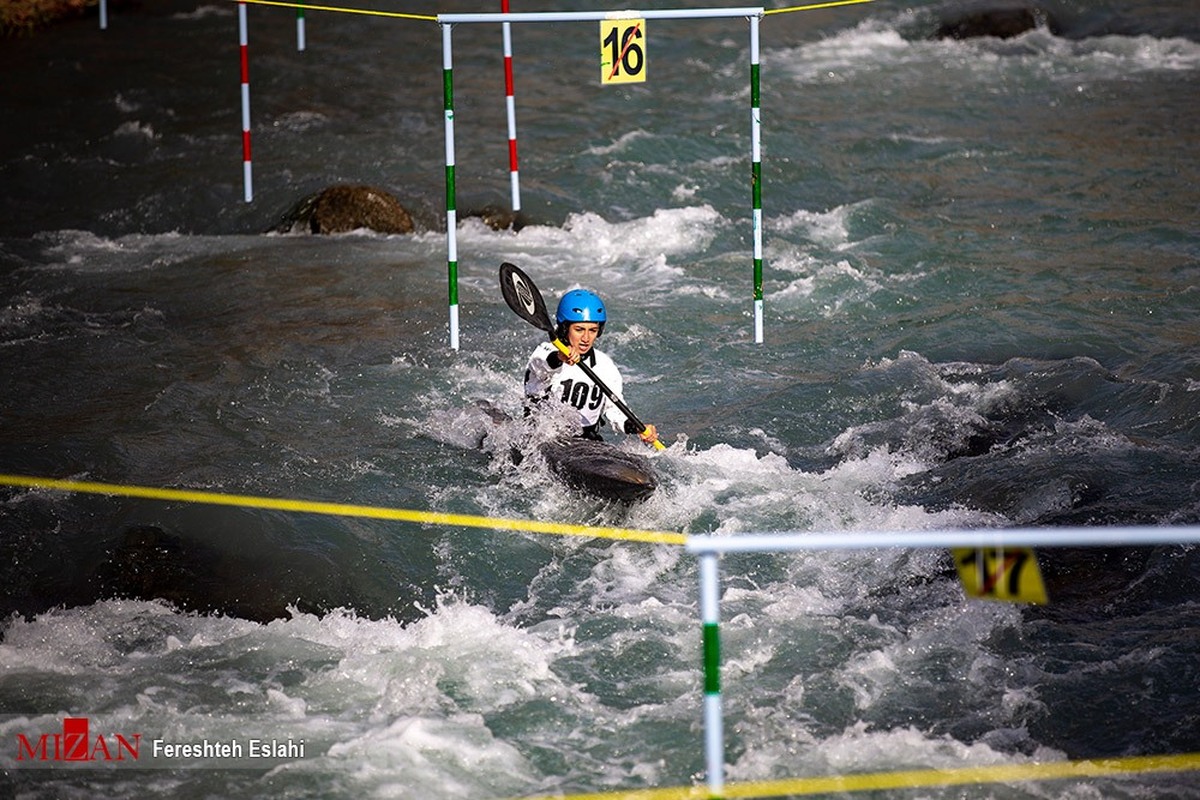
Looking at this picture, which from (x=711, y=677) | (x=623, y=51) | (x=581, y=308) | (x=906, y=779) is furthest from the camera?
(x=623, y=51)

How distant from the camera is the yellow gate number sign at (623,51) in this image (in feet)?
24.3

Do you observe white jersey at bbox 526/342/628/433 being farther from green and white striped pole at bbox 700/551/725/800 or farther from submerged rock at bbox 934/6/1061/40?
submerged rock at bbox 934/6/1061/40

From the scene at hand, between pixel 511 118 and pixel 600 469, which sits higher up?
pixel 511 118

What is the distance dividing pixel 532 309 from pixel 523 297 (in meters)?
0.09

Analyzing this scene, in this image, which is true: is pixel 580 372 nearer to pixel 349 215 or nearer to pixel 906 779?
pixel 906 779

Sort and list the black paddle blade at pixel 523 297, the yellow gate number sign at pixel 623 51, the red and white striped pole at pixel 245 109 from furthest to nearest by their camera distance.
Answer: the red and white striped pole at pixel 245 109
the yellow gate number sign at pixel 623 51
the black paddle blade at pixel 523 297

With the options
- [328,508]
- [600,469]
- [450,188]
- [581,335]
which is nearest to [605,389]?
[581,335]

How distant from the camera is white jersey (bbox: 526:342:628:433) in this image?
6203mm

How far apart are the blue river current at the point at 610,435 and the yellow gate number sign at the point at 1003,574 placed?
129 centimetres

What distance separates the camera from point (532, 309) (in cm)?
669

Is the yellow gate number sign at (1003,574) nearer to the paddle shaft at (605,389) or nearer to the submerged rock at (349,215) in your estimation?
the paddle shaft at (605,389)

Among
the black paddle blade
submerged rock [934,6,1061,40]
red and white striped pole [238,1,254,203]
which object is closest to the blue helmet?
the black paddle blade

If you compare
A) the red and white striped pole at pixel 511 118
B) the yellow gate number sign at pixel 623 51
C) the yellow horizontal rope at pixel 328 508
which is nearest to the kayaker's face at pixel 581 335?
the yellow horizontal rope at pixel 328 508

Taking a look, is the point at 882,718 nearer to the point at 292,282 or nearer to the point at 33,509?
the point at 33,509
